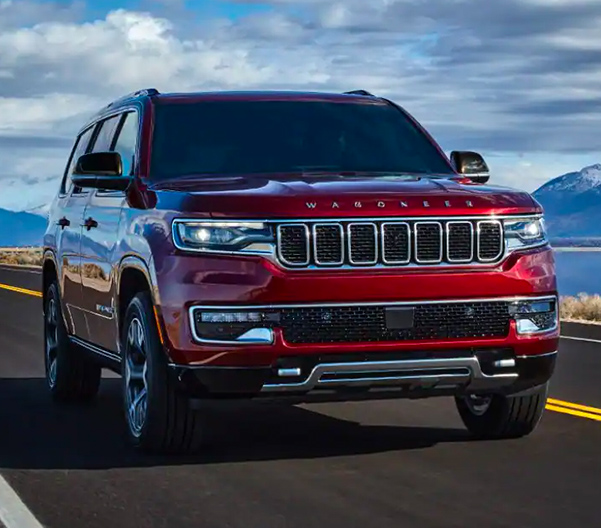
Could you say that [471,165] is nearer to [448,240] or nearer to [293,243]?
[448,240]

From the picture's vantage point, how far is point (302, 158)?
9305 mm

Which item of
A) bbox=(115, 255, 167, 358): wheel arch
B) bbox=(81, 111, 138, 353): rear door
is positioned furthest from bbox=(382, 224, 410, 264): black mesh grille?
bbox=(81, 111, 138, 353): rear door

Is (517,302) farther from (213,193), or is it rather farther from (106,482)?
(106,482)

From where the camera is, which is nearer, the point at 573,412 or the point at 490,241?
the point at 490,241

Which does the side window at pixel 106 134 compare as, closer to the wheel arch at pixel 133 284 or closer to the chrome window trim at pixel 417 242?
the wheel arch at pixel 133 284

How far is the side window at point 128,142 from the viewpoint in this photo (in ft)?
30.5

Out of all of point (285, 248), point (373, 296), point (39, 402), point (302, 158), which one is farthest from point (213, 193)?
point (39, 402)

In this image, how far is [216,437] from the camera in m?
8.99

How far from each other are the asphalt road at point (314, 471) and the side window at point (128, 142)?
1.69 metres

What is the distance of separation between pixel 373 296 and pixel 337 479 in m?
0.95

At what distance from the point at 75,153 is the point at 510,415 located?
4711 millimetres

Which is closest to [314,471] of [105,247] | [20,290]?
[105,247]

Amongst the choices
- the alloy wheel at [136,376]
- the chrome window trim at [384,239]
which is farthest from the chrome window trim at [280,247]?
the alloy wheel at [136,376]

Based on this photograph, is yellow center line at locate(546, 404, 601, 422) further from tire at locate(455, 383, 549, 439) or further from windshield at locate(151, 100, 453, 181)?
windshield at locate(151, 100, 453, 181)
